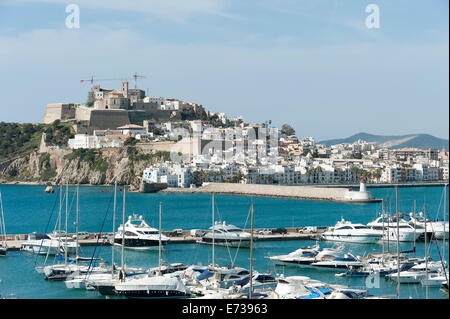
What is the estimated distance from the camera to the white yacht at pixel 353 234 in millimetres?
11727

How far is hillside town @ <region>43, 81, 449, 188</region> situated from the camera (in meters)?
32.1

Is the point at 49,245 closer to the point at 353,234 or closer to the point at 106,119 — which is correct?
the point at 353,234

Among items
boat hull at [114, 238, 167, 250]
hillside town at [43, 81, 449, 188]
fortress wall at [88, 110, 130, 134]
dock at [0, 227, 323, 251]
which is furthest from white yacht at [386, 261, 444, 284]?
fortress wall at [88, 110, 130, 134]

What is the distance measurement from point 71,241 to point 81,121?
95.3ft

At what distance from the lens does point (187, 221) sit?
17.3 metres

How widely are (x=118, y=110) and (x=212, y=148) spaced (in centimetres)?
534

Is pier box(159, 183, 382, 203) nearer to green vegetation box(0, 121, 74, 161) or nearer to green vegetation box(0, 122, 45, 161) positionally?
green vegetation box(0, 121, 74, 161)

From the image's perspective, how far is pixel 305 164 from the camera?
34.2m

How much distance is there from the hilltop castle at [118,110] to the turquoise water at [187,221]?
4.69m

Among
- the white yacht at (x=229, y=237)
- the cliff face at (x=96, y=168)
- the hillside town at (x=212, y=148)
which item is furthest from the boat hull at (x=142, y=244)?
the cliff face at (x=96, y=168)

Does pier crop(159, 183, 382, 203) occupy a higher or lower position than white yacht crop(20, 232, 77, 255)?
higher

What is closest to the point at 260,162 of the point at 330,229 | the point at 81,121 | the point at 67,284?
the point at 81,121

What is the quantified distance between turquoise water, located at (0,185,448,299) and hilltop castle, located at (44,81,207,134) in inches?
185

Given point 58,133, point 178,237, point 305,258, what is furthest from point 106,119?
point 305,258
